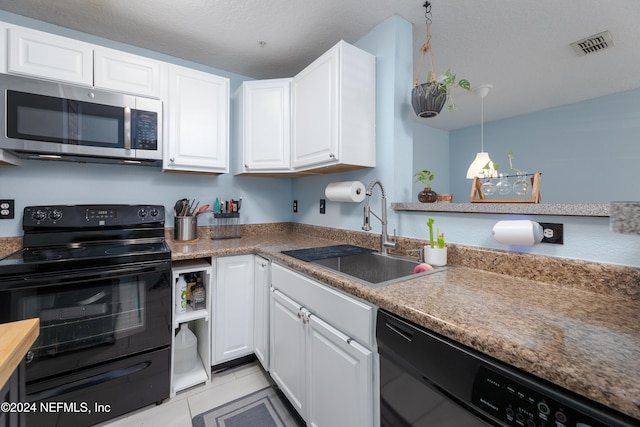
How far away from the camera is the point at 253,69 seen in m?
2.37

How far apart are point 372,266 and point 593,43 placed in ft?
8.07

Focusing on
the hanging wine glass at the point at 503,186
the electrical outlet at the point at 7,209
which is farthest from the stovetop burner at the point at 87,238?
the hanging wine glass at the point at 503,186

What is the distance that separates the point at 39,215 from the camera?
1.62 meters

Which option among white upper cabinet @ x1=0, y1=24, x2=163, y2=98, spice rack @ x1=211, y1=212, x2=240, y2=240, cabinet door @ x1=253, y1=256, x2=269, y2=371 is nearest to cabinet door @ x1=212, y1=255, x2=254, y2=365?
cabinet door @ x1=253, y1=256, x2=269, y2=371

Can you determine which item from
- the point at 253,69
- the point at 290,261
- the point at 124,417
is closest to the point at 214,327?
the point at 124,417

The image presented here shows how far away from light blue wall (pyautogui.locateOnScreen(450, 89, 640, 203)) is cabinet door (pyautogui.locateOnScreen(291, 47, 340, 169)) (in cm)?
291

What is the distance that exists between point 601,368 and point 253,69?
8.75 feet

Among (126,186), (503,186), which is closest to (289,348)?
(503,186)

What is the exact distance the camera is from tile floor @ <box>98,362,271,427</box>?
1.43 m

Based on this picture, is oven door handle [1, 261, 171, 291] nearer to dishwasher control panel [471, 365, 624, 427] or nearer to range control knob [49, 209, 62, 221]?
range control knob [49, 209, 62, 221]

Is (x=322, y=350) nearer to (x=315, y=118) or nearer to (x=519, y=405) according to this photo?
(x=519, y=405)

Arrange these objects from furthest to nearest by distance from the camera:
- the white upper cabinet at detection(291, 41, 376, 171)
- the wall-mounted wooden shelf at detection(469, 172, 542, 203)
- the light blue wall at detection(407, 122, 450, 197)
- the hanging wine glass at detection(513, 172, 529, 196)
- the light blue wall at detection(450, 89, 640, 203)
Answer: the light blue wall at detection(407, 122, 450, 197) → the light blue wall at detection(450, 89, 640, 203) → the white upper cabinet at detection(291, 41, 376, 171) → the hanging wine glass at detection(513, 172, 529, 196) → the wall-mounted wooden shelf at detection(469, 172, 542, 203)

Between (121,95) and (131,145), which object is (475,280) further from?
(121,95)

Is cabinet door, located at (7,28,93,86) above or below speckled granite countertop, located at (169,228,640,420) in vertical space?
above
